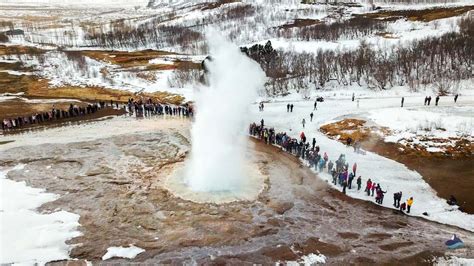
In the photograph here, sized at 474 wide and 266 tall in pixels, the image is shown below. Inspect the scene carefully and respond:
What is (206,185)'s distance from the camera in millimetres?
23297

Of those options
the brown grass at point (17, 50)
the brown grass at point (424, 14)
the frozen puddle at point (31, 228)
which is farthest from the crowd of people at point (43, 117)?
the brown grass at point (424, 14)

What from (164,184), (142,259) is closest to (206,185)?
(164,184)

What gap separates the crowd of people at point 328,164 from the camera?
21.7 metres

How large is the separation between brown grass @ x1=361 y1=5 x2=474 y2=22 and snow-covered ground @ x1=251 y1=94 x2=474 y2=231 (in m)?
52.4

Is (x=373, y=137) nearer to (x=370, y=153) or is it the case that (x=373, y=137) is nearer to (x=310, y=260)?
(x=370, y=153)

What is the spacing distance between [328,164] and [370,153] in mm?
5232

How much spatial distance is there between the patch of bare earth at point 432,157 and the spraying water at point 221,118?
11188 millimetres

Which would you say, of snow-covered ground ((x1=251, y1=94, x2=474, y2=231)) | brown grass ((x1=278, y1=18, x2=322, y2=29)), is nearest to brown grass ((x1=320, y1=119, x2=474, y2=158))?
snow-covered ground ((x1=251, y1=94, x2=474, y2=231))

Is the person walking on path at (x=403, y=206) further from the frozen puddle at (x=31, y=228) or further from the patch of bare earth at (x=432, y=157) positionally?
the frozen puddle at (x=31, y=228)

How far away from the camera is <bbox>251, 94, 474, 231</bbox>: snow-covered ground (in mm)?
21125

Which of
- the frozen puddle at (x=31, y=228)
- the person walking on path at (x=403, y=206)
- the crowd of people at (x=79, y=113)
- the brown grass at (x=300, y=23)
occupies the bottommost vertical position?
the person walking on path at (x=403, y=206)

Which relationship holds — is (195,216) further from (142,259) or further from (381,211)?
(381,211)

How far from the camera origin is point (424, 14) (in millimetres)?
95812

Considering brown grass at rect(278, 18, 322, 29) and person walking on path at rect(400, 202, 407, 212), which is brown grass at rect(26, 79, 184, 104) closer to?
person walking on path at rect(400, 202, 407, 212)
